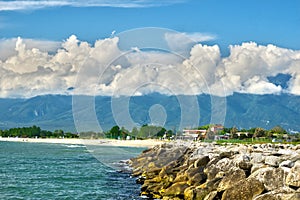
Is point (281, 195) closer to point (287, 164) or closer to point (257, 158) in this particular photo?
point (287, 164)

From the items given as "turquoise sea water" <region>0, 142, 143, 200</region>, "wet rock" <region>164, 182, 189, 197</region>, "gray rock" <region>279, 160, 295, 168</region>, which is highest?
"gray rock" <region>279, 160, 295, 168</region>

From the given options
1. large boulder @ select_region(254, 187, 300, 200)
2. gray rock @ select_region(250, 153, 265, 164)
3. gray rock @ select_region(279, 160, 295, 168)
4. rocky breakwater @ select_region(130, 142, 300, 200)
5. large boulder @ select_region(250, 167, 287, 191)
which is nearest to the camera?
large boulder @ select_region(254, 187, 300, 200)

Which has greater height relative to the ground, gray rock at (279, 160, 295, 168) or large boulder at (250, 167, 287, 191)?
gray rock at (279, 160, 295, 168)

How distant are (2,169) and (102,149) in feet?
116

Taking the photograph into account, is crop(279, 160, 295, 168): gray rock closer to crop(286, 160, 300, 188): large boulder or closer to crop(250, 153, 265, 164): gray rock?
crop(286, 160, 300, 188): large boulder

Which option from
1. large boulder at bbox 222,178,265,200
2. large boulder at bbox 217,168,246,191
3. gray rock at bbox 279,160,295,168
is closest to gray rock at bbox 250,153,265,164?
large boulder at bbox 217,168,246,191

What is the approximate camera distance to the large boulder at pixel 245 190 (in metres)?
20.2

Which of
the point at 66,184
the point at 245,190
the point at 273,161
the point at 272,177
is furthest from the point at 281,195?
the point at 66,184

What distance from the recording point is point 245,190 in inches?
807

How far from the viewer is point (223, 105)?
3522 cm

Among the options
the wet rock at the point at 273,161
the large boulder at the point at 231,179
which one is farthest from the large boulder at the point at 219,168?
the wet rock at the point at 273,161

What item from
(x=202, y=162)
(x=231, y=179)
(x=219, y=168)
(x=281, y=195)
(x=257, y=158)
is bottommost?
(x=281, y=195)

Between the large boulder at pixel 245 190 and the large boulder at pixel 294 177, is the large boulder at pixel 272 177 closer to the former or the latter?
the large boulder at pixel 245 190

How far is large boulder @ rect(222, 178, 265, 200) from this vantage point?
796 inches
